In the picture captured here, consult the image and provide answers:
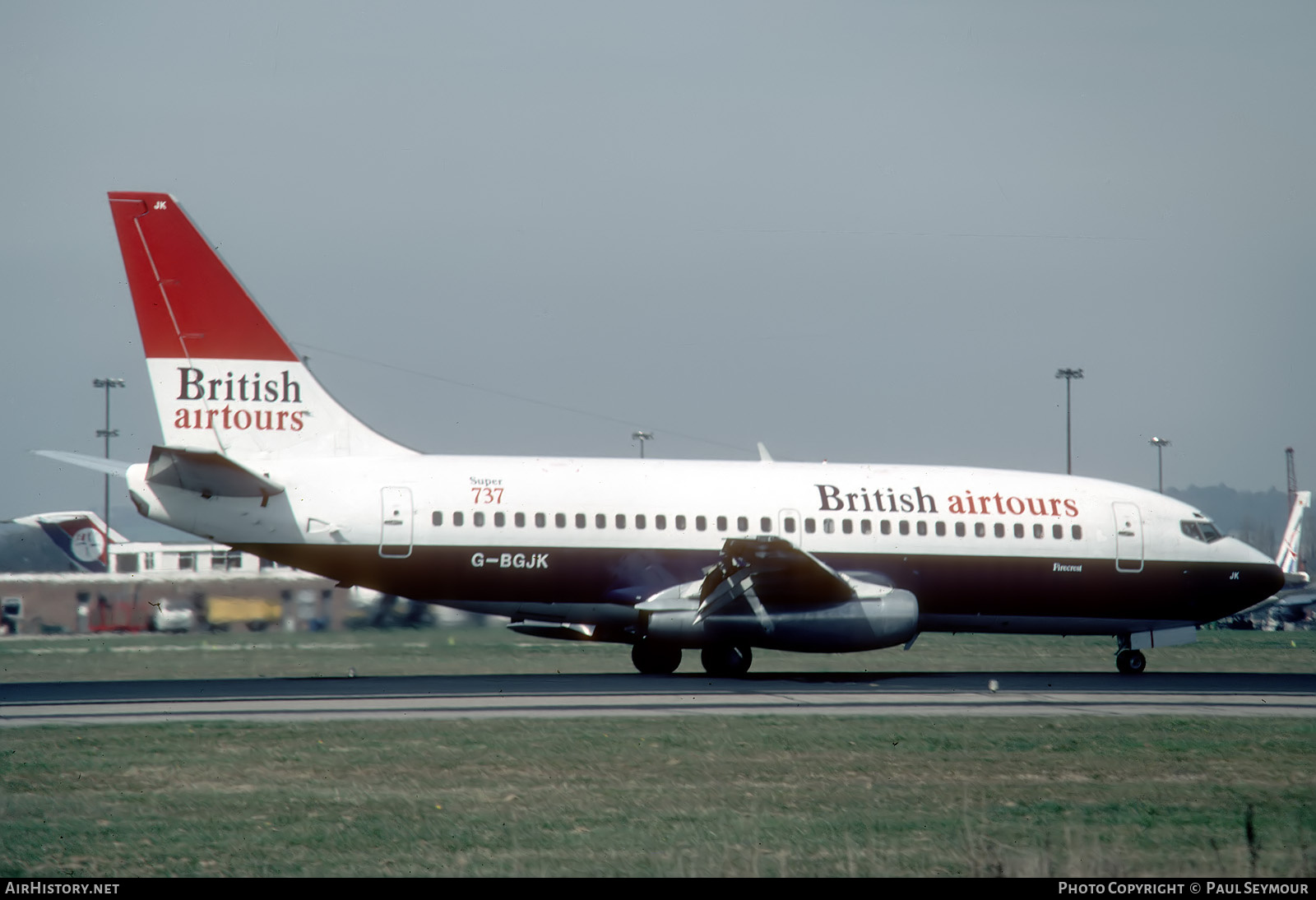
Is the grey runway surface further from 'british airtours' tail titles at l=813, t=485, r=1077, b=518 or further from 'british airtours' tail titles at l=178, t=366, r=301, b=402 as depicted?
'british airtours' tail titles at l=178, t=366, r=301, b=402

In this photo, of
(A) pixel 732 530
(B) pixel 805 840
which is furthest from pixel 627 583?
(B) pixel 805 840

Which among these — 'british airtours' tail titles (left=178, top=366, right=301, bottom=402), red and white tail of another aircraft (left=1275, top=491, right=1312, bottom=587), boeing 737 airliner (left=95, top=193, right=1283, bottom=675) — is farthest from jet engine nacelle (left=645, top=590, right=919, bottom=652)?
red and white tail of another aircraft (left=1275, top=491, right=1312, bottom=587)

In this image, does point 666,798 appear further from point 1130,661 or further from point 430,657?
point 1130,661

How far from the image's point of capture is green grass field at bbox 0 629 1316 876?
9.57 metres

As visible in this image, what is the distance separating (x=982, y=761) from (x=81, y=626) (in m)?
23.6

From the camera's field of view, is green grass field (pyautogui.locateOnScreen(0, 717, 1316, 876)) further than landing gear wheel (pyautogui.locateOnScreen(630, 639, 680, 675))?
No

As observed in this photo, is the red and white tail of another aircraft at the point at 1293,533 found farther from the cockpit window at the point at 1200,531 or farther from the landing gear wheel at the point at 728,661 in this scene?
the landing gear wheel at the point at 728,661

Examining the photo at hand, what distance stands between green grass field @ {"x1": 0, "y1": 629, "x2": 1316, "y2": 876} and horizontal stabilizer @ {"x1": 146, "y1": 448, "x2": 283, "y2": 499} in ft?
21.2

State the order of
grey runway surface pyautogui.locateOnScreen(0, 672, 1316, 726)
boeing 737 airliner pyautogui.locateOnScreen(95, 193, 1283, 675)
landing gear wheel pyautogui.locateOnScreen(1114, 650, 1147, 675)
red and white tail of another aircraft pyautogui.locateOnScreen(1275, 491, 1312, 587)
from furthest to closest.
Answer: red and white tail of another aircraft pyautogui.locateOnScreen(1275, 491, 1312, 587)
landing gear wheel pyautogui.locateOnScreen(1114, 650, 1147, 675)
boeing 737 airliner pyautogui.locateOnScreen(95, 193, 1283, 675)
grey runway surface pyautogui.locateOnScreen(0, 672, 1316, 726)

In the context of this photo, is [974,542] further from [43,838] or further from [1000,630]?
[43,838]

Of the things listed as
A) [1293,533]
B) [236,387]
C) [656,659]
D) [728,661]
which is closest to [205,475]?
[236,387]

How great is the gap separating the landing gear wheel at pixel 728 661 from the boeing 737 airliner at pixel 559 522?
32mm

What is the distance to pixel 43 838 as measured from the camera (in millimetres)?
10211

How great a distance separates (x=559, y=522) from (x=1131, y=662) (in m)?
11.5
